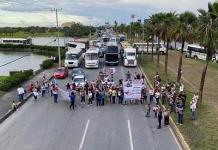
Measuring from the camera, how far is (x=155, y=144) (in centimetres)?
2402

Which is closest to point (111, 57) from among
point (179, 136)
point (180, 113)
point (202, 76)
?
point (202, 76)

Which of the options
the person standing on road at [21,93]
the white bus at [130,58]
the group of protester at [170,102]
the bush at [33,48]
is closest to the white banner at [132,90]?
the group of protester at [170,102]

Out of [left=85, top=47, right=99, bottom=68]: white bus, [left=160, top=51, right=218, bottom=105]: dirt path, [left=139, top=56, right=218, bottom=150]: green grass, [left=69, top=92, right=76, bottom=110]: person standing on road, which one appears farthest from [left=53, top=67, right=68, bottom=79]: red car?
[left=139, top=56, right=218, bottom=150]: green grass

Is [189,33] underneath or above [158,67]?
above

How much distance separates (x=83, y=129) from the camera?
2759cm

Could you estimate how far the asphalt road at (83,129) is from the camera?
24.0 m

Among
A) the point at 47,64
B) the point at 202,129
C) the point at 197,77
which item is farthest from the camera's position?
the point at 47,64

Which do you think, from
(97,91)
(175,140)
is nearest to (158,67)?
(97,91)

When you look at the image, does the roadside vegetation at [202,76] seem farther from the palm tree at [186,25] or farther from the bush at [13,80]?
the bush at [13,80]

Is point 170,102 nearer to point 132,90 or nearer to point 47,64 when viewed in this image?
point 132,90

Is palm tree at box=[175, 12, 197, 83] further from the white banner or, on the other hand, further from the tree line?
the white banner

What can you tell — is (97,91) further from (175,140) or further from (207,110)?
(175,140)

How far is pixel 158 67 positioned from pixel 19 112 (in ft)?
103

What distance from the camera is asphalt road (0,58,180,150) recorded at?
945 inches
